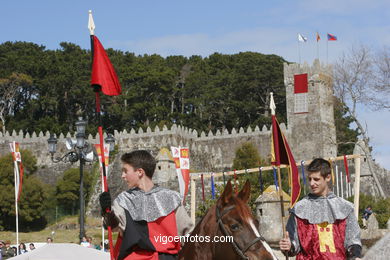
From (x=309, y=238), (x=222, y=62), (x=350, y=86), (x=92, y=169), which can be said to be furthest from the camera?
(x=222, y=62)

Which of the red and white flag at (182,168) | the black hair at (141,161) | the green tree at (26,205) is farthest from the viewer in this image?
the green tree at (26,205)

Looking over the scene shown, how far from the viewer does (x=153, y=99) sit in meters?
68.2

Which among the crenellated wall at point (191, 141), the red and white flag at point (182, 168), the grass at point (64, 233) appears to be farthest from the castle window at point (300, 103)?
the red and white flag at point (182, 168)

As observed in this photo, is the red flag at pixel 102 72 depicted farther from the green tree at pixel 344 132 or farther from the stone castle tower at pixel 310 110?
the green tree at pixel 344 132

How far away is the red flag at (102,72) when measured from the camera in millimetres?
6199

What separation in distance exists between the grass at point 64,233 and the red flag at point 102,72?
2669cm

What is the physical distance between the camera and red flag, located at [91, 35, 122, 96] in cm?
620

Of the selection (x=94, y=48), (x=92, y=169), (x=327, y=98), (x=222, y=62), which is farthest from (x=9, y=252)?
(x=222, y=62)

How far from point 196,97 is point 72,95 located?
11141 mm

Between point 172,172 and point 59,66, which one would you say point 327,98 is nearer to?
point 172,172

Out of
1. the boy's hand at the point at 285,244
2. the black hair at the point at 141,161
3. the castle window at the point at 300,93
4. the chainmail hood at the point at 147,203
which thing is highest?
the castle window at the point at 300,93

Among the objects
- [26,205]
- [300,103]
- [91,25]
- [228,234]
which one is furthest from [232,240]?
[300,103]

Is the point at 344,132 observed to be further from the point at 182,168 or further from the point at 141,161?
the point at 141,161

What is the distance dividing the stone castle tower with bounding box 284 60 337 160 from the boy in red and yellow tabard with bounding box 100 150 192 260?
47.3m
